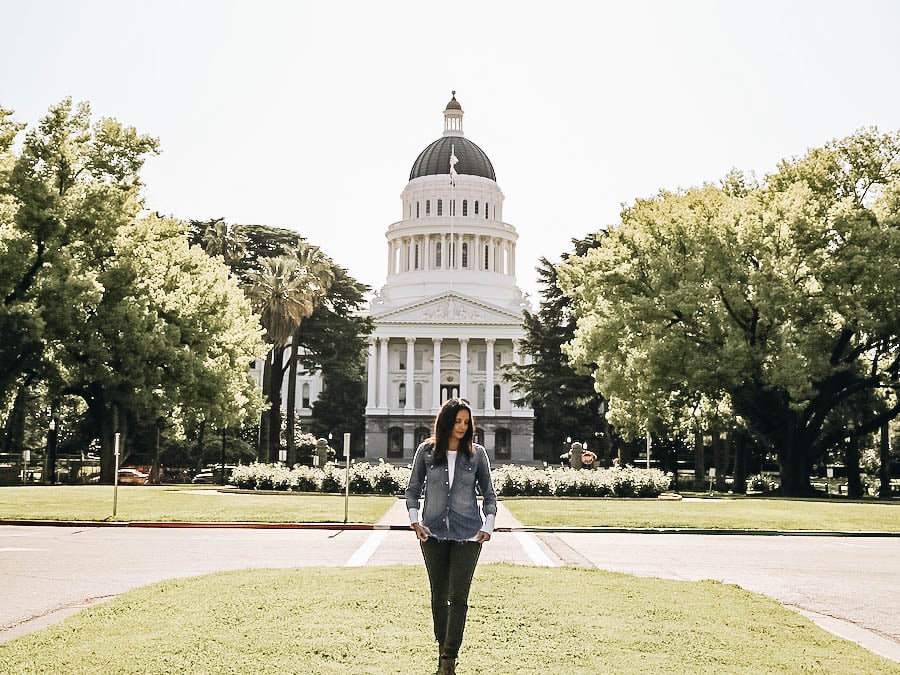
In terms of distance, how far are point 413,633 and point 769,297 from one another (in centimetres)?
3049

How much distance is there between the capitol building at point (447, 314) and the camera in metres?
100

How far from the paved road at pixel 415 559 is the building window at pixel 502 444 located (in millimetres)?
78180

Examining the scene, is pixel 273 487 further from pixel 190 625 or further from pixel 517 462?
pixel 517 462

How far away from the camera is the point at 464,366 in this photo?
101 m

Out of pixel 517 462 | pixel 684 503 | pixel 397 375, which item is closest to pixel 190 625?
pixel 684 503

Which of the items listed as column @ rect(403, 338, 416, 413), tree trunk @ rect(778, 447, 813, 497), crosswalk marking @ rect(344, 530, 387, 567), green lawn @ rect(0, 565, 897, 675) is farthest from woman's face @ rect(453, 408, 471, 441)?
column @ rect(403, 338, 416, 413)

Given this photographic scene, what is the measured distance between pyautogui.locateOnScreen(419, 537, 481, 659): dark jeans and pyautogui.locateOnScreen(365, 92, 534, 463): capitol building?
3373 inches

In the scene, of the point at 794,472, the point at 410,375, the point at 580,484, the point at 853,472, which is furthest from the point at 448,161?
the point at 580,484

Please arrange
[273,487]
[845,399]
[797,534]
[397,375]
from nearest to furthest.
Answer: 1. [797,534]
2. [273,487]
3. [845,399]
4. [397,375]

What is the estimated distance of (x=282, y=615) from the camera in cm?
885

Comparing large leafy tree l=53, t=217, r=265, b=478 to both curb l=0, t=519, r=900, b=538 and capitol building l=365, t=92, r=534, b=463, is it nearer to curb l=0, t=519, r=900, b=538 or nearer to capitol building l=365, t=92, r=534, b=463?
curb l=0, t=519, r=900, b=538

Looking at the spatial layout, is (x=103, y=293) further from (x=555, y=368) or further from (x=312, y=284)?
(x=555, y=368)

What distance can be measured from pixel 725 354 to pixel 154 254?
20933 mm

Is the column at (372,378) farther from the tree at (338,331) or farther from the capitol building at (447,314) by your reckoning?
the tree at (338,331)
